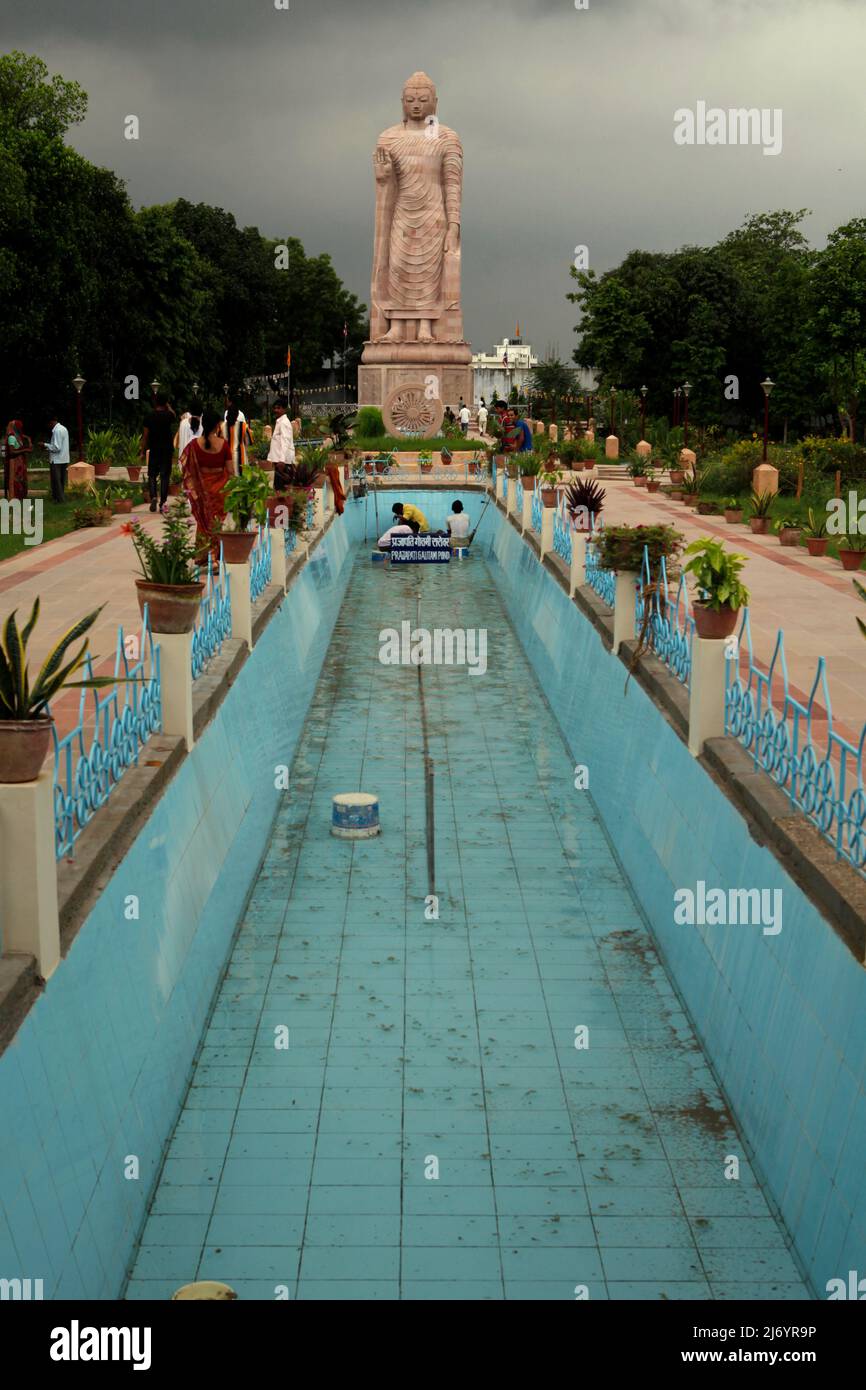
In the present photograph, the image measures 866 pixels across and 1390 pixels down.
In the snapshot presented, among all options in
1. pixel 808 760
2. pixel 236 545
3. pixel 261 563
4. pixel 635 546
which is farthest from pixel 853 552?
pixel 808 760

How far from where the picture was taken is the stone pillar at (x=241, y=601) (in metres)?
11.0

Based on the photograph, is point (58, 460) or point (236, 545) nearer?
point (236, 545)

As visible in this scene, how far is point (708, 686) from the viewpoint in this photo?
26.3ft

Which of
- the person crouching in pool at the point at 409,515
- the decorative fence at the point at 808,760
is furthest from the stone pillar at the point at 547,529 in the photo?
the decorative fence at the point at 808,760

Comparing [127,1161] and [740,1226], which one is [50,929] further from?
[740,1226]

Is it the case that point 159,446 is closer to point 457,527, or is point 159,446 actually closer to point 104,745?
point 457,527

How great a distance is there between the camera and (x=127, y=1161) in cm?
571

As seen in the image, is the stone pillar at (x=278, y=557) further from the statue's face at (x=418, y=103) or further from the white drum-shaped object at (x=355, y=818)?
the statue's face at (x=418, y=103)

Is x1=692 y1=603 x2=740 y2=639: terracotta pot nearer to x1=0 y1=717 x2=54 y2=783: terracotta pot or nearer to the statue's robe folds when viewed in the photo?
x1=0 y1=717 x2=54 y2=783: terracotta pot

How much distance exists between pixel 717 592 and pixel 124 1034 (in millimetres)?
3772

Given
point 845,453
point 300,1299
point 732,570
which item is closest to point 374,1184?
point 300,1299

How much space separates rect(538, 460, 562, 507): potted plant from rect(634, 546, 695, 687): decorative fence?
7505mm

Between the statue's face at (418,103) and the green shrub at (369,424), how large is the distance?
8.05 metres

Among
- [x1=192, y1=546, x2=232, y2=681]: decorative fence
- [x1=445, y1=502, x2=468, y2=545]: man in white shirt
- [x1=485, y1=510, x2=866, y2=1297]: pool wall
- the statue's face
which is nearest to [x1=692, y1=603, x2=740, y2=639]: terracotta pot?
[x1=485, y1=510, x2=866, y2=1297]: pool wall
